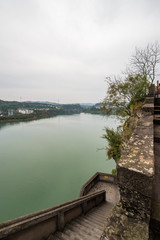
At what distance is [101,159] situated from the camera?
15.9 m

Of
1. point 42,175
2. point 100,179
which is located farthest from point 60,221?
point 42,175

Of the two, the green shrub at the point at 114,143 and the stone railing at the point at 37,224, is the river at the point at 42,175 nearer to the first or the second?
the green shrub at the point at 114,143

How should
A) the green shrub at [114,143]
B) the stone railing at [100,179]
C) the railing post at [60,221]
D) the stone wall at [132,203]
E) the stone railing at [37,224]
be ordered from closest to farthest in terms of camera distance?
the stone wall at [132,203] → the stone railing at [37,224] → the railing post at [60,221] → the stone railing at [100,179] → the green shrub at [114,143]

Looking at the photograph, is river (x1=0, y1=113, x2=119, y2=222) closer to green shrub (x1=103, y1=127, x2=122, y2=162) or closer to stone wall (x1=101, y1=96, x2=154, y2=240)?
green shrub (x1=103, y1=127, x2=122, y2=162)

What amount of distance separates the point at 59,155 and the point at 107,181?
465 inches

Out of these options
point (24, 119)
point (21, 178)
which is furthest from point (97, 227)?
point (24, 119)

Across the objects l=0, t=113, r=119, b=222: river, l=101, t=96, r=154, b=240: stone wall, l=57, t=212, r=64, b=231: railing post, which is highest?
l=101, t=96, r=154, b=240: stone wall

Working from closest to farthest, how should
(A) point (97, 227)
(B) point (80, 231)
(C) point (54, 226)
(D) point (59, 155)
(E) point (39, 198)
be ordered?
(C) point (54, 226), (B) point (80, 231), (A) point (97, 227), (E) point (39, 198), (D) point (59, 155)

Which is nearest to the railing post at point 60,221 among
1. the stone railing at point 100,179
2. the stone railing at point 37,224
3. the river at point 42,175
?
the stone railing at point 37,224

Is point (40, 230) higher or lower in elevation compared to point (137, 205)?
lower

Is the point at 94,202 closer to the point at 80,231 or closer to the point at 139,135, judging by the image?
the point at 80,231

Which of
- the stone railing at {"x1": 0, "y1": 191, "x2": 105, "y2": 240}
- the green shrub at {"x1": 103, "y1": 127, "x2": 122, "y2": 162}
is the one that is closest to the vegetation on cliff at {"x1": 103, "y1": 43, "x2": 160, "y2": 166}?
the green shrub at {"x1": 103, "y1": 127, "x2": 122, "y2": 162}

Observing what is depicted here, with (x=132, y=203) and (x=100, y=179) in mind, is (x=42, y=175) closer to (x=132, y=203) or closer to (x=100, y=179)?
(x=100, y=179)

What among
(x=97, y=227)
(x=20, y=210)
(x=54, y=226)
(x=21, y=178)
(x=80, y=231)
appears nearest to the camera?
(x=54, y=226)
